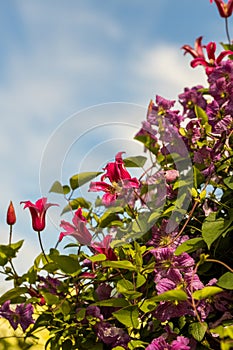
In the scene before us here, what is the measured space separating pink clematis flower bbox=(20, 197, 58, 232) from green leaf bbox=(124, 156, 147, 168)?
233 mm

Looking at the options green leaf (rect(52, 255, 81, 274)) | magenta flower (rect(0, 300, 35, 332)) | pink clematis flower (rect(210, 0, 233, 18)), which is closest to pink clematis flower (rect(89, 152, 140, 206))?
green leaf (rect(52, 255, 81, 274))

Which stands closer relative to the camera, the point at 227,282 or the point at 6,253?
the point at 227,282

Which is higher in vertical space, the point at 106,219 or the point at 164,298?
the point at 106,219

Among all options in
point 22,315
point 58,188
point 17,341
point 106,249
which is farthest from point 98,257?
point 17,341

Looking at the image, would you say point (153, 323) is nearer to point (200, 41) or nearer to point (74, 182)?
point (74, 182)

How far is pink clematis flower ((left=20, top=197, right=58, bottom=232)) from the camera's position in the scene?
4.19 ft

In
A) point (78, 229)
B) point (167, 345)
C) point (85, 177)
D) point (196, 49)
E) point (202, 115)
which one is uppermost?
point (196, 49)

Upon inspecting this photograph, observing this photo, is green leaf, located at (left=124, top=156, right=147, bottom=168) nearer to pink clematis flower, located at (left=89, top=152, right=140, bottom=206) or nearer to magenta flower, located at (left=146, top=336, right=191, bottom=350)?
pink clematis flower, located at (left=89, top=152, right=140, bottom=206)

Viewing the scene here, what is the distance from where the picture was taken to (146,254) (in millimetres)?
1311

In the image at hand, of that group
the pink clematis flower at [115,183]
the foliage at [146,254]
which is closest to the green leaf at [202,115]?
the foliage at [146,254]

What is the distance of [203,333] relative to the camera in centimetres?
114

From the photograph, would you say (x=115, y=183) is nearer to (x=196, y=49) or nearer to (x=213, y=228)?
(x=213, y=228)

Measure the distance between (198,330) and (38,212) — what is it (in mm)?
421

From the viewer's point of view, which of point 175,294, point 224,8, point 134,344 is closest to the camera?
point 175,294
